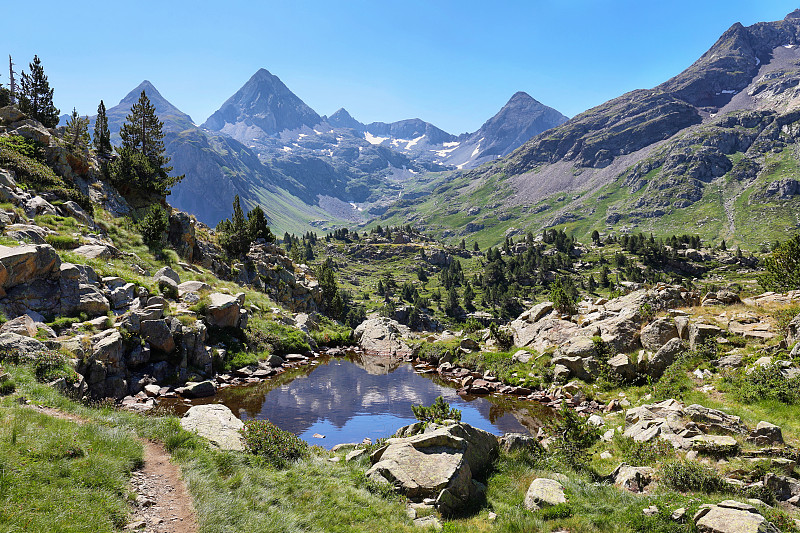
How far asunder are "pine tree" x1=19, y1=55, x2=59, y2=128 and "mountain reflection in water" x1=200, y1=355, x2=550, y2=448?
5504cm

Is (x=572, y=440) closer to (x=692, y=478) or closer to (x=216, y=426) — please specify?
(x=692, y=478)

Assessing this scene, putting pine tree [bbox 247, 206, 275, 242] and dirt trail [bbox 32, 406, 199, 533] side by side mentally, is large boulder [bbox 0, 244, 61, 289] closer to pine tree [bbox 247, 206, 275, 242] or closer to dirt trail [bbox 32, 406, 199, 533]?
dirt trail [bbox 32, 406, 199, 533]

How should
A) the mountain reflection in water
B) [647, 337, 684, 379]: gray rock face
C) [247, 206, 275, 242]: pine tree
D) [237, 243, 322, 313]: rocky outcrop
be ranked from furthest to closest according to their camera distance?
[247, 206, 275, 242]: pine tree, [237, 243, 322, 313]: rocky outcrop, [647, 337, 684, 379]: gray rock face, the mountain reflection in water

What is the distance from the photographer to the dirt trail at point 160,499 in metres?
10.7

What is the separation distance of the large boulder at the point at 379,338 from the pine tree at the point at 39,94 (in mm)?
59567

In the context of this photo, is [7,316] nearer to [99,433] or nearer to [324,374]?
[99,433]

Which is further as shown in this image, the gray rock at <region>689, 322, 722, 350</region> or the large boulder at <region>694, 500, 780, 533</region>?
the gray rock at <region>689, 322, 722, 350</region>

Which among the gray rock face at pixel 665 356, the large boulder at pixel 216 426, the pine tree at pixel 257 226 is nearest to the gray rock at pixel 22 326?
the large boulder at pixel 216 426

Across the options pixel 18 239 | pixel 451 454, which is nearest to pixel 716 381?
pixel 451 454

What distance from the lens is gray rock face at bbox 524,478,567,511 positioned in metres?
15.0

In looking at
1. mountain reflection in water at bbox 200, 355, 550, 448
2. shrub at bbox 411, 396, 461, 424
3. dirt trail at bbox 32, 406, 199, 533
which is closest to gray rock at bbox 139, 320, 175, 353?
mountain reflection in water at bbox 200, 355, 550, 448

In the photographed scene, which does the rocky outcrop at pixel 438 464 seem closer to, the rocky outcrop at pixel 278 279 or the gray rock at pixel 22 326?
the gray rock at pixel 22 326

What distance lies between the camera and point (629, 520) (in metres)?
13.3

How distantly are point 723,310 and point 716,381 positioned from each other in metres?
11.6
